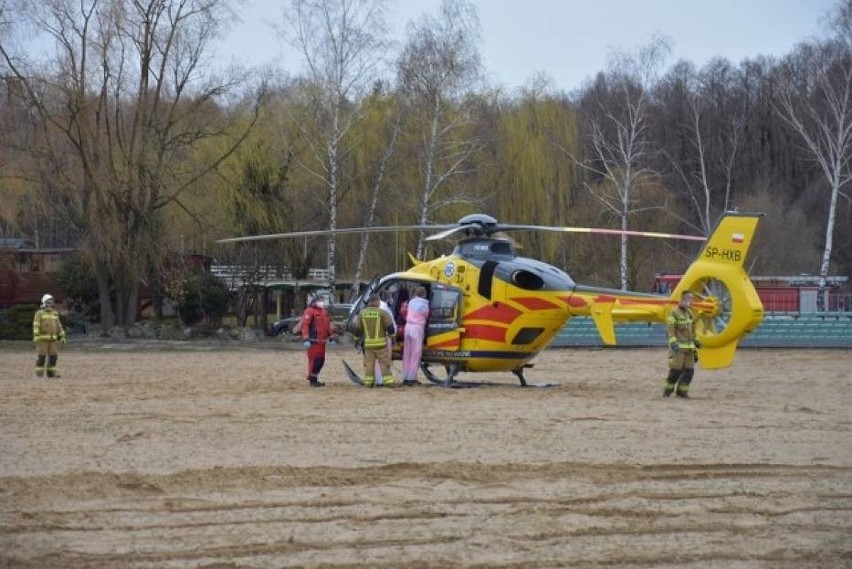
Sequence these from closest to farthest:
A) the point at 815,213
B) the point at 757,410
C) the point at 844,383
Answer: the point at 757,410 → the point at 844,383 → the point at 815,213

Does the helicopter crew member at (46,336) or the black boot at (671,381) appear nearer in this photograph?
the black boot at (671,381)

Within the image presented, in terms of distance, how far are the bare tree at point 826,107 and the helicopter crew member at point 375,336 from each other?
31146mm

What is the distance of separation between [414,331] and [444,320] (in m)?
0.57

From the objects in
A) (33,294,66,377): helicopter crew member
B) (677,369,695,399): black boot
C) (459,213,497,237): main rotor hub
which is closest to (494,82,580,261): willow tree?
(33,294,66,377): helicopter crew member

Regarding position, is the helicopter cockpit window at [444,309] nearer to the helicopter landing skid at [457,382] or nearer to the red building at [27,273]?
the helicopter landing skid at [457,382]

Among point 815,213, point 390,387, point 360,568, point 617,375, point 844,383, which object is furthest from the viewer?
point 815,213

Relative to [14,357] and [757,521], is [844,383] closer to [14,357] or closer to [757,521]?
[757,521]

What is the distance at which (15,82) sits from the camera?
137 ft

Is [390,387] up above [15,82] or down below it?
below

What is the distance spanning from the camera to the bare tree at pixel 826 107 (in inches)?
1965

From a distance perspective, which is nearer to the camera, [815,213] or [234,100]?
[234,100]

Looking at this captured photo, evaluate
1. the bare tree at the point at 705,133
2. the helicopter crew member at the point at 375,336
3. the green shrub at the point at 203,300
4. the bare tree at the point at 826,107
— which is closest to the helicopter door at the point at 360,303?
the helicopter crew member at the point at 375,336

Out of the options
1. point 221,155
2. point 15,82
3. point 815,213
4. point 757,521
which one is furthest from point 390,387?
point 815,213

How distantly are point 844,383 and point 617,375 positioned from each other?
4749mm
